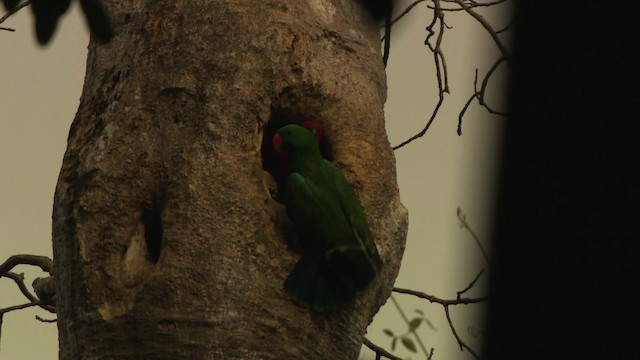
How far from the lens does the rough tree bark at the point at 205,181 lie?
101 inches

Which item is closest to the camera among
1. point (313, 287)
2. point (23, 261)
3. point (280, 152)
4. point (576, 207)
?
point (576, 207)

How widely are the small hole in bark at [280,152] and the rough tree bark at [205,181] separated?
0.7 inches

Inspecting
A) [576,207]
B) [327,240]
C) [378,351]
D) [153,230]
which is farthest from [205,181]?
[576,207]

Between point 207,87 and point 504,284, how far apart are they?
81.9 inches

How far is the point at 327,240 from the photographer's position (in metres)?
2.61

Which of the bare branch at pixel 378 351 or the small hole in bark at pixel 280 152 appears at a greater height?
the small hole in bark at pixel 280 152

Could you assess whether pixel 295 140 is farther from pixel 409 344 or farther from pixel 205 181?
pixel 409 344

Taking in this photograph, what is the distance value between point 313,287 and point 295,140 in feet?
1.47

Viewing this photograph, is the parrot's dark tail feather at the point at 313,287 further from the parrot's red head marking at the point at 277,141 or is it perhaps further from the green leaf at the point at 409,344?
the green leaf at the point at 409,344

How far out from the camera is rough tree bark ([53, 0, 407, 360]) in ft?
8.38

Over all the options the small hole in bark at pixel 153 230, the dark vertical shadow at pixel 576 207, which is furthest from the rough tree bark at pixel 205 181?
the dark vertical shadow at pixel 576 207

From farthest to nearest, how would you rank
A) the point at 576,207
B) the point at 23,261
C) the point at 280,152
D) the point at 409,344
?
the point at 23,261
the point at 280,152
the point at 409,344
the point at 576,207

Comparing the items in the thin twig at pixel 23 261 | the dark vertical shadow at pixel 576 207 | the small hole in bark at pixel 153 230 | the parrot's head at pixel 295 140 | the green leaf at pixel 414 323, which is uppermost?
the parrot's head at pixel 295 140

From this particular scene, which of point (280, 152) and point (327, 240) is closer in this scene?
point (327, 240)
